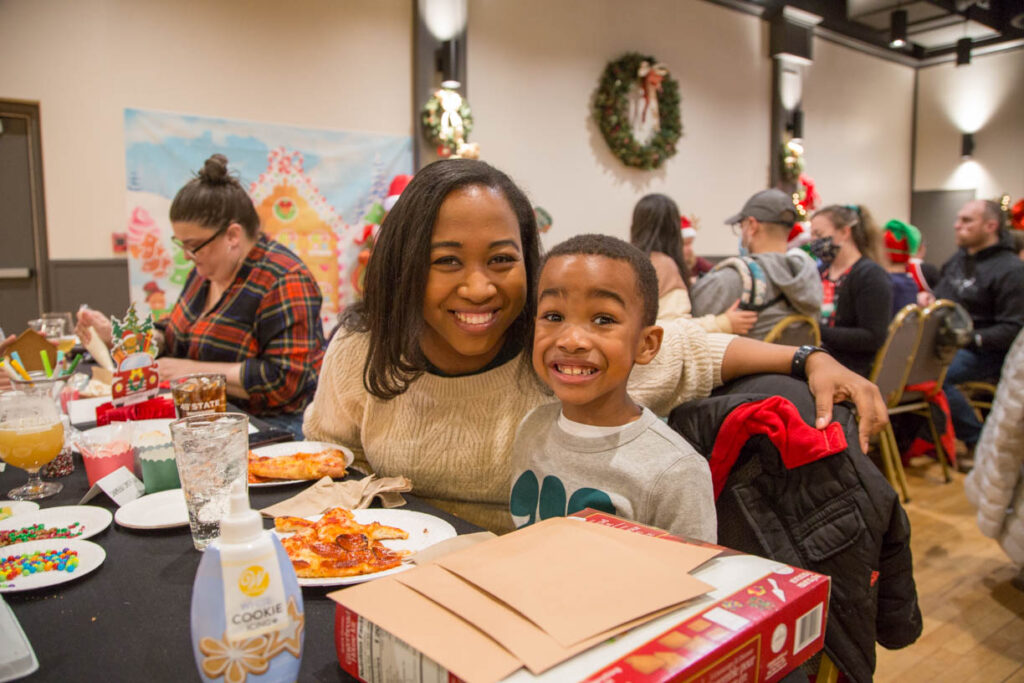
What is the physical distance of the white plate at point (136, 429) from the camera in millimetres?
1387

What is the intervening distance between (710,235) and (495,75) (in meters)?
2.99

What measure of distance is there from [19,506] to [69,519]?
15cm

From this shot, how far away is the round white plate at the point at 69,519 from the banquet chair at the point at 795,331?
8.11 ft

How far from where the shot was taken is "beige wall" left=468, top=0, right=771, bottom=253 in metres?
5.60

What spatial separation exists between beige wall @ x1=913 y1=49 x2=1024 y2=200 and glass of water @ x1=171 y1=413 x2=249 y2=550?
10718mm

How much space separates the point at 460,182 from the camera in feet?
4.26

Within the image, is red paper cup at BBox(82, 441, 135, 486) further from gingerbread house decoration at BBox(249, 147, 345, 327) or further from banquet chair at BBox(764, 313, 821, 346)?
gingerbread house decoration at BBox(249, 147, 345, 327)

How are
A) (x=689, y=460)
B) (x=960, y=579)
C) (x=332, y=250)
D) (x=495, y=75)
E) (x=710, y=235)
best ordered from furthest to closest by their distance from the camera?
(x=710, y=235) → (x=495, y=75) → (x=332, y=250) → (x=960, y=579) → (x=689, y=460)

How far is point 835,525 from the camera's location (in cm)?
110

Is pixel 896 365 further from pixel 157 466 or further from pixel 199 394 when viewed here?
pixel 157 466

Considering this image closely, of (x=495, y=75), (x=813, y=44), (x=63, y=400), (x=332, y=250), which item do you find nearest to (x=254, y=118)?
(x=332, y=250)

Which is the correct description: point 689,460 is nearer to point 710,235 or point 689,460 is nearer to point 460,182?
point 460,182

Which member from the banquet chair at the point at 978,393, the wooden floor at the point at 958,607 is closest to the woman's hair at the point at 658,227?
A: the wooden floor at the point at 958,607

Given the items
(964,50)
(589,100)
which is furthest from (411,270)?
(964,50)
